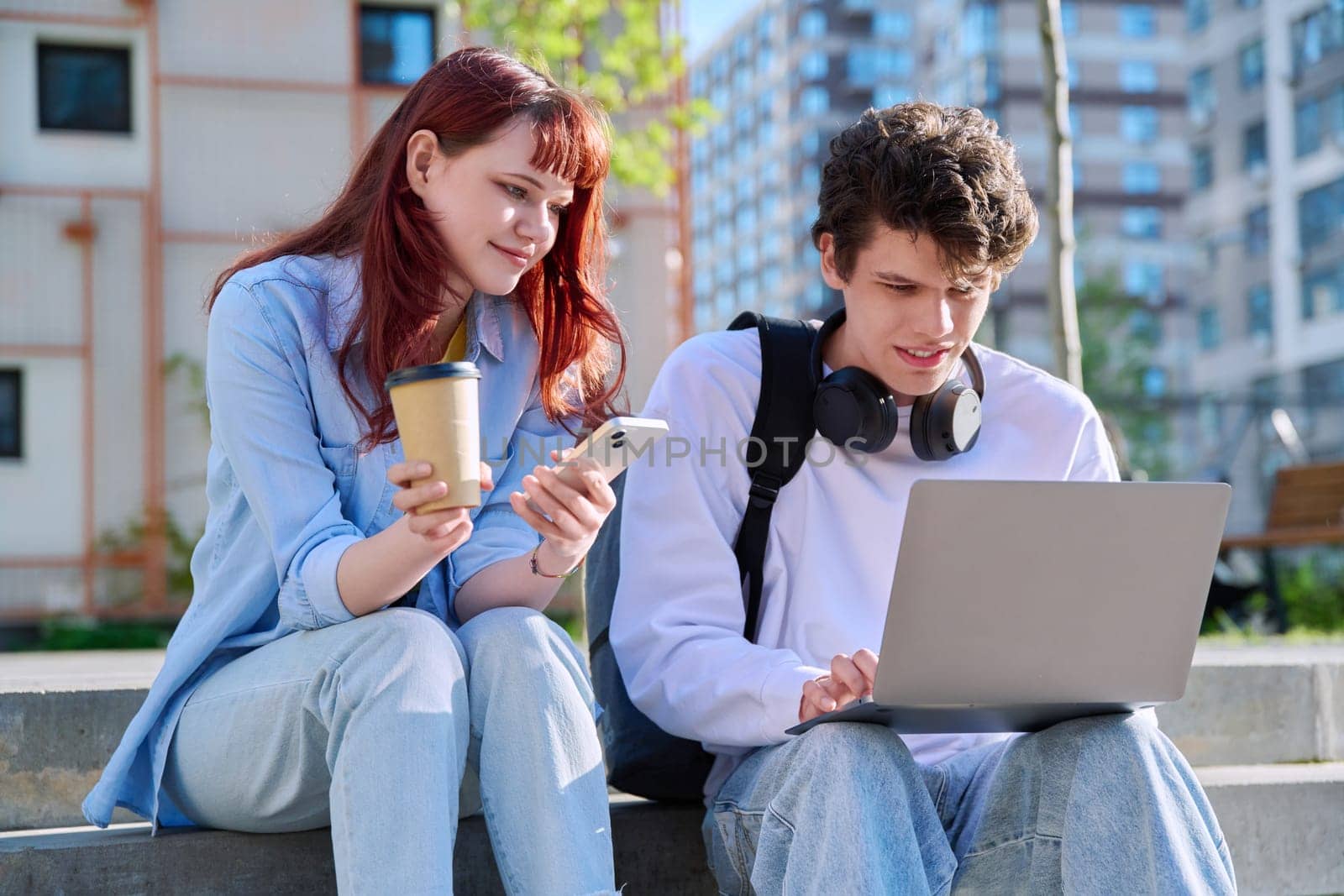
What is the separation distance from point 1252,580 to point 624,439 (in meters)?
7.74

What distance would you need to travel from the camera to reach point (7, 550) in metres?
12.8

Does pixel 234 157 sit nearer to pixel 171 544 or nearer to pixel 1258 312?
pixel 171 544

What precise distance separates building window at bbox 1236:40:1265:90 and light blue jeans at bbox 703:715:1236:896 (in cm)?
4251

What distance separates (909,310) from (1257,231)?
139ft

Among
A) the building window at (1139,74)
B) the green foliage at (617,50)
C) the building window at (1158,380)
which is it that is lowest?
the building window at (1158,380)

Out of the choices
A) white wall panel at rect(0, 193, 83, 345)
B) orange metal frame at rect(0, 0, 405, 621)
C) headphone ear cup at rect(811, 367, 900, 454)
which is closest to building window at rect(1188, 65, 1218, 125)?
orange metal frame at rect(0, 0, 405, 621)

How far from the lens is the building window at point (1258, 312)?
40750 mm

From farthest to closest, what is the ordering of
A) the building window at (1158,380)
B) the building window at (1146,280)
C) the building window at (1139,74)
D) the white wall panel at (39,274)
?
the building window at (1139,74)
the building window at (1146,280)
the building window at (1158,380)
the white wall panel at (39,274)

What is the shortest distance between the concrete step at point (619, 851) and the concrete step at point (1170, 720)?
0.09 metres

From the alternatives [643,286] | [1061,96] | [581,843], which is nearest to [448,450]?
[581,843]

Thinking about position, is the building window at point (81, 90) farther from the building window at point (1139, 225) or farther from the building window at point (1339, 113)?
the building window at point (1139, 225)

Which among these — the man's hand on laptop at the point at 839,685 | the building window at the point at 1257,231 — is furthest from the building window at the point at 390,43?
the building window at the point at 1257,231

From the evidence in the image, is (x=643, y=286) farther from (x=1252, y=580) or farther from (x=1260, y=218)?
(x=1260, y=218)

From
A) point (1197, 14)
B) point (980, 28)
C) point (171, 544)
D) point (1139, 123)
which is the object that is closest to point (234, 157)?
point (171, 544)
